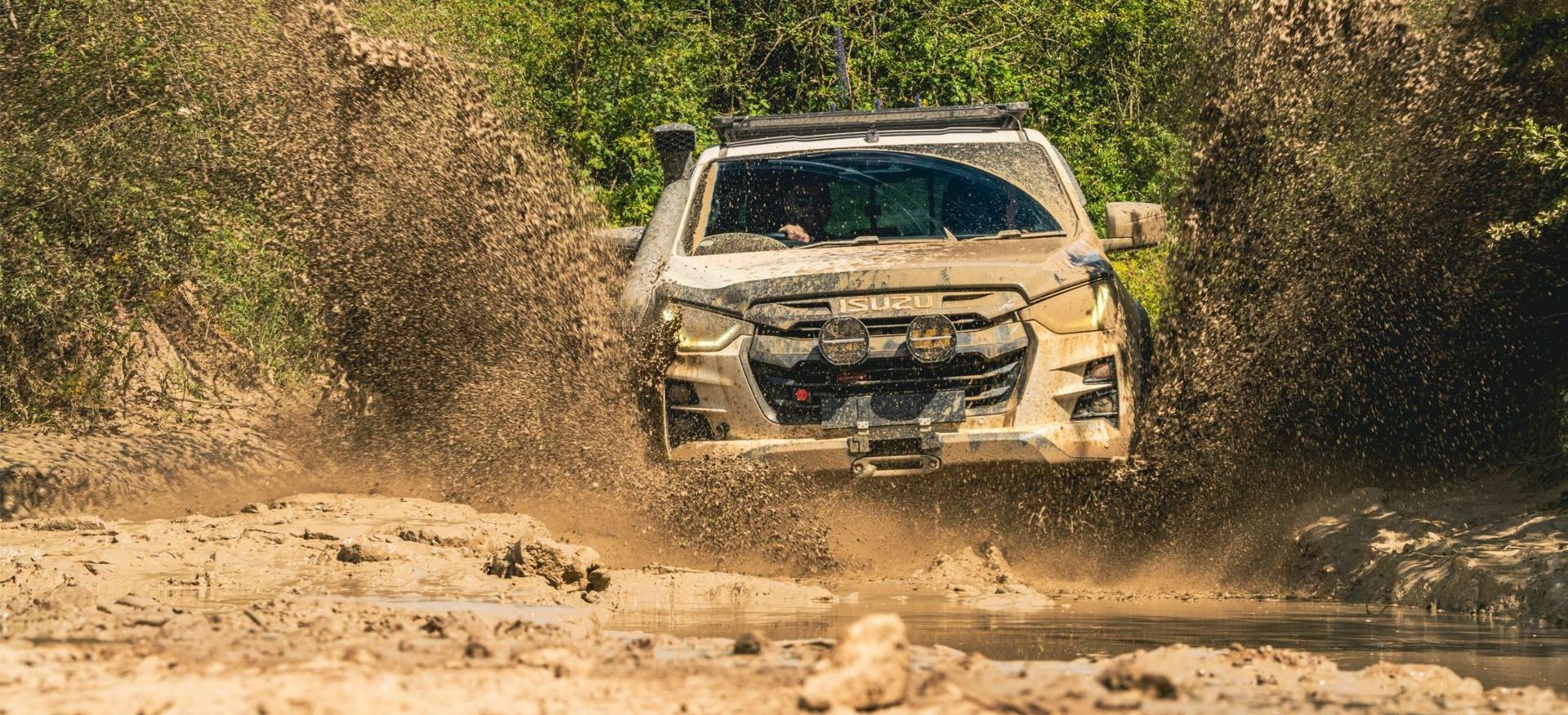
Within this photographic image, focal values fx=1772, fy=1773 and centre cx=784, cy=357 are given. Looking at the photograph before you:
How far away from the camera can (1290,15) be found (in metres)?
10.0

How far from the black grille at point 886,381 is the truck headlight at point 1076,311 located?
0.17 metres

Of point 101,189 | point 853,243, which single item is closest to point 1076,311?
point 853,243

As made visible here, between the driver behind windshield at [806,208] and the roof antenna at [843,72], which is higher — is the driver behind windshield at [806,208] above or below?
below

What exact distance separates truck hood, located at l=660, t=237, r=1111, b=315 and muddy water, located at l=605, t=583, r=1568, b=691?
1.24 metres

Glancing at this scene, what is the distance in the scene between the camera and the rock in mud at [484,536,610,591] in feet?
21.1

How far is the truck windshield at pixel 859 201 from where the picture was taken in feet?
26.3

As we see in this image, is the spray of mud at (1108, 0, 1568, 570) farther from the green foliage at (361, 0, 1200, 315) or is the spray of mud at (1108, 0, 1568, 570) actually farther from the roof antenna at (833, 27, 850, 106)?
the roof antenna at (833, 27, 850, 106)

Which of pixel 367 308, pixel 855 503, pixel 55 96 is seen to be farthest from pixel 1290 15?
pixel 55 96

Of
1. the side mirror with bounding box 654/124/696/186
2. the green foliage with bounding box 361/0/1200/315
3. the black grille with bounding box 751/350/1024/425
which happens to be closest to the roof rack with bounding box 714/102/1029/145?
the side mirror with bounding box 654/124/696/186

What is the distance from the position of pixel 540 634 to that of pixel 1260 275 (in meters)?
5.17

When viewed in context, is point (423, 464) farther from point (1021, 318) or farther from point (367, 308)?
point (1021, 318)

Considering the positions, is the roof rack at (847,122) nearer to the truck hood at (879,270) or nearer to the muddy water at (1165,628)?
the truck hood at (879,270)

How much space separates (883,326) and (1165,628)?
6.11 ft

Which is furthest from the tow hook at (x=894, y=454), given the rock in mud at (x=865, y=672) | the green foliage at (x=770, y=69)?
the green foliage at (x=770, y=69)
